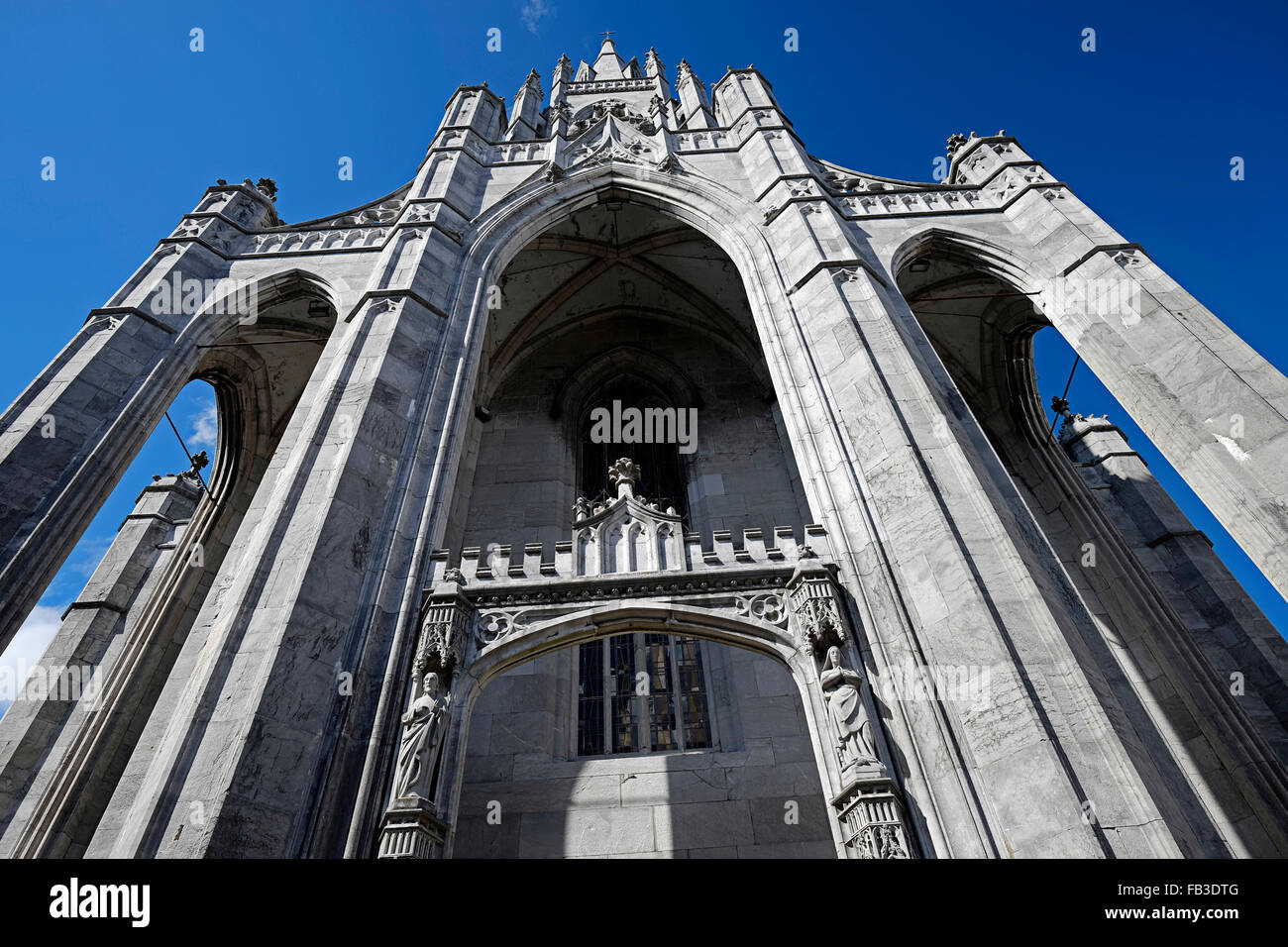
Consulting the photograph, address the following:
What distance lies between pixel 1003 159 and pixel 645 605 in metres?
11.2

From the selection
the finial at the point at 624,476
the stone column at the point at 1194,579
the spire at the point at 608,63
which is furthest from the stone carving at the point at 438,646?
the spire at the point at 608,63

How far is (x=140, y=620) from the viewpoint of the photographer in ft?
37.1

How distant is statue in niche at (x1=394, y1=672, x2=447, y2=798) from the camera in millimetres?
5965

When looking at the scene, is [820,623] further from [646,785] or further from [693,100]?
[693,100]

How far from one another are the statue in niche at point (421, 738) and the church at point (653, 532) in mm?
37

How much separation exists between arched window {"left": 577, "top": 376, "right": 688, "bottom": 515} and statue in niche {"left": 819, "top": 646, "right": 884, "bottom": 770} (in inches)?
248

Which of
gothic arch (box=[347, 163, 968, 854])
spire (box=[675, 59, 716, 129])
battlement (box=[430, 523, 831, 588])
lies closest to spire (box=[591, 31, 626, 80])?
spire (box=[675, 59, 716, 129])

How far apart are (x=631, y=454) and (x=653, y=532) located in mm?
5586

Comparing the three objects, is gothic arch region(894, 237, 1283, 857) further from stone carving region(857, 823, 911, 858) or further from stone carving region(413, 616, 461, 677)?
stone carving region(413, 616, 461, 677)

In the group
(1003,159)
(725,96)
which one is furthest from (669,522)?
(725,96)

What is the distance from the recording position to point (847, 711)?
247 inches

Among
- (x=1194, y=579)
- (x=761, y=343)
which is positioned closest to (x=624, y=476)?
(x=761, y=343)

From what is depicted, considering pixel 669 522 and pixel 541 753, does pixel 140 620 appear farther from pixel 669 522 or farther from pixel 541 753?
pixel 669 522

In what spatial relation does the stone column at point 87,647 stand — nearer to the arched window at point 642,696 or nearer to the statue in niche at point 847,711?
the arched window at point 642,696
